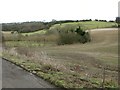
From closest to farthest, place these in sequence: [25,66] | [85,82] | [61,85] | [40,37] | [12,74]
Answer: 1. [61,85]
2. [85,82]
3. [12,74]
4. [25,66]
5. [40,37]

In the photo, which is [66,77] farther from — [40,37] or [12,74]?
[40,37]

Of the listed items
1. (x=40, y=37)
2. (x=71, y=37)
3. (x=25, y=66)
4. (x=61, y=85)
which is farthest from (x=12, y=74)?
(x=40, y=37)

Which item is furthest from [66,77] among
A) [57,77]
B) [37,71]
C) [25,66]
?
[25,66]

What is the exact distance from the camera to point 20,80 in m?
11.4

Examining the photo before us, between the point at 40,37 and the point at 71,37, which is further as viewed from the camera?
the point at 40,37

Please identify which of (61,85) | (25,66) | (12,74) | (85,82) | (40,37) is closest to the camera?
(61,85)

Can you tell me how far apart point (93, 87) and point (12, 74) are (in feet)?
13.0

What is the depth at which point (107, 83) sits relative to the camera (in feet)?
37.7

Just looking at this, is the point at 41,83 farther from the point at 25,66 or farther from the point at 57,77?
the point at 25,66

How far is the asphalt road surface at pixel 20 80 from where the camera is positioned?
1038cm

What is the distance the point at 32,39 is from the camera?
220 ft

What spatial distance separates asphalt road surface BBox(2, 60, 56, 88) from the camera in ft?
34.1

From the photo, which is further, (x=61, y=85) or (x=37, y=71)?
(x=37, y=71)

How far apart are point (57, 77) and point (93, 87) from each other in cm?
179
